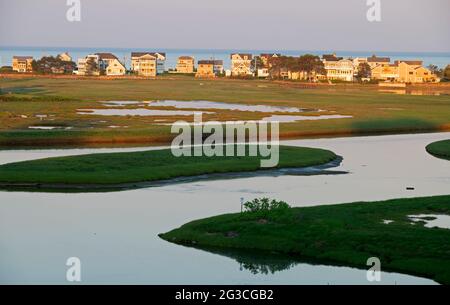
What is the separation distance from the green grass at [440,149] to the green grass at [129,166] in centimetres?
673

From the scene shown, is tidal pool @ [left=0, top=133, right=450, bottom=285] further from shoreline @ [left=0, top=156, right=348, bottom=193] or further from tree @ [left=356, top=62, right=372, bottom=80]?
tree @ [left=356, top=62, right=372, bottom=80]

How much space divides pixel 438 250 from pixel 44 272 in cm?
1016

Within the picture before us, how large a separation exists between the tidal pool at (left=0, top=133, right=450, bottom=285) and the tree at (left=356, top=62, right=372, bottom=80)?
126 metres

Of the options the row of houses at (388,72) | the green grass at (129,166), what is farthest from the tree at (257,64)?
the green grass at (129,166)

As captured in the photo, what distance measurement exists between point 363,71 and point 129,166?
13685 centimetres

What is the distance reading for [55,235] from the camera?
26375mm

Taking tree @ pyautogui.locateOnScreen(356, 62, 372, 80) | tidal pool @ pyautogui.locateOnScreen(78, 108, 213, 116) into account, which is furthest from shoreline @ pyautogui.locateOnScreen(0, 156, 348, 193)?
tree @ pyautogui.locateOnScreen(356, 62, 372, 80)

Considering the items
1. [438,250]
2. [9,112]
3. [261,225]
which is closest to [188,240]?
[261,225]

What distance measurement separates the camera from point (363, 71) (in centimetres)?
17125

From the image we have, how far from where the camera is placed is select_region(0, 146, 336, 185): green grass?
3603cm

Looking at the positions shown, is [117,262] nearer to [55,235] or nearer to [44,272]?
[44,272]

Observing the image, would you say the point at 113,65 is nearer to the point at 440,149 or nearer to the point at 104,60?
the point at 104,60

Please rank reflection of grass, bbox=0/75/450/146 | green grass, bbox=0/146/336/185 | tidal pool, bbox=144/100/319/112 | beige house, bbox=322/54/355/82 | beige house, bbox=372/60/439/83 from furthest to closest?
beige house, bbox=322/54/355/82, beige house, bbox=372/60/439/83, tidal pool, bbox=144/100/319/112, reflection of grass, bbox=0/75/450/146, green grass, bbox=0/146/336/185

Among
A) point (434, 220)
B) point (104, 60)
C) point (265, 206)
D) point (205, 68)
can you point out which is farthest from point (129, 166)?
point (104, 60)
